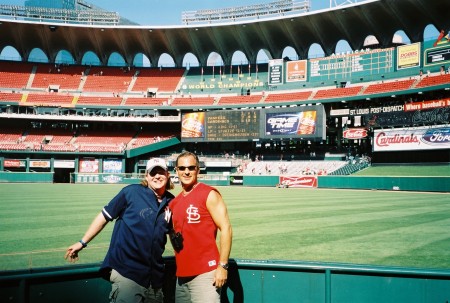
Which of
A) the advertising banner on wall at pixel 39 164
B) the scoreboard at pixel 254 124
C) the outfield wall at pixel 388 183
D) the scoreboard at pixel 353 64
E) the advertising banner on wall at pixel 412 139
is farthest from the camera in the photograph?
the advertising banner on wall at pixel 39 164

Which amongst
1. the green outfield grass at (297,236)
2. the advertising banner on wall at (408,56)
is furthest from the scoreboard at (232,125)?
the green outfield grass at (297,236)

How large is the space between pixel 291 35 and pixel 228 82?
11.0 metres

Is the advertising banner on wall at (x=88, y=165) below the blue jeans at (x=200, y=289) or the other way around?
the other way around

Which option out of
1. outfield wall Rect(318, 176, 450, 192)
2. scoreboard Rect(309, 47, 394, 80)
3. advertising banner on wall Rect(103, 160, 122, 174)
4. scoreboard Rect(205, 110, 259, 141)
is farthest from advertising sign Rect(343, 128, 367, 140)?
advertising banner on wall Rect(103, 160, 122, 174)

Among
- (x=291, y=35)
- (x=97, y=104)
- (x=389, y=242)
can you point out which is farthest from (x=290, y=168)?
(x=389, y=242)

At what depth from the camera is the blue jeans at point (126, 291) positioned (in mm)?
3588

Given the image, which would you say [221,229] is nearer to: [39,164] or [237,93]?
[39,164]

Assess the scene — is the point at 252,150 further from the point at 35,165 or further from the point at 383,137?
the point at 35,165

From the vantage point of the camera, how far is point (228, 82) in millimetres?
59500

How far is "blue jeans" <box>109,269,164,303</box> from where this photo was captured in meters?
3.59

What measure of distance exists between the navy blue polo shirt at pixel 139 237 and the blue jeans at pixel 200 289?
268 millimetres

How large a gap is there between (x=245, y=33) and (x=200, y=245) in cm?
5721

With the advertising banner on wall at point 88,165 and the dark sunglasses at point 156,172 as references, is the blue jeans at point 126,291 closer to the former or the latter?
the dark sunglasses at point 156,172

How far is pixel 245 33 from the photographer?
58062 mm
